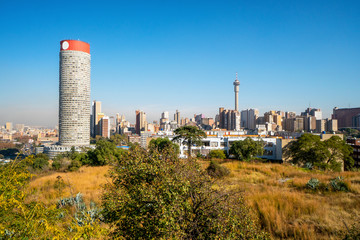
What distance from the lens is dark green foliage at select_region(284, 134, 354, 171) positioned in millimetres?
29266

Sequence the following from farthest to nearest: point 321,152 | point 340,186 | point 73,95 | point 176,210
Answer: point 73,95 < point 321,152 < point 340,186 < point 176,210

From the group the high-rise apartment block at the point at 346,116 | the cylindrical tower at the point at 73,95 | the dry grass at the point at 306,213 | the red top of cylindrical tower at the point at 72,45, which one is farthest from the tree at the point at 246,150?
the high-rise apartment block at the point at 346,116

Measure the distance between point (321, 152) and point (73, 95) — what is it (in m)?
95.6

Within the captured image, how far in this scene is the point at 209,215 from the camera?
14.7ft

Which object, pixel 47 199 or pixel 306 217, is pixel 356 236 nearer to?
pixel 306 217

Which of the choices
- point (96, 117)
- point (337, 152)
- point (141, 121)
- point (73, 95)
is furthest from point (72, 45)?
point (337, 152)

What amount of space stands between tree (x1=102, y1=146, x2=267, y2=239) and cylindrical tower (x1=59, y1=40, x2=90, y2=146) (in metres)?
104

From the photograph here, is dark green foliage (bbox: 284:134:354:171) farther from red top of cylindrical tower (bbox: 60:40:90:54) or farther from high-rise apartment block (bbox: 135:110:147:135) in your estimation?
high-rise apartment block (bbox: 135:110:147:135)

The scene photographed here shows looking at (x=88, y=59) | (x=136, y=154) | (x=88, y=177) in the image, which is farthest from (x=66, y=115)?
(x=136, y=154)

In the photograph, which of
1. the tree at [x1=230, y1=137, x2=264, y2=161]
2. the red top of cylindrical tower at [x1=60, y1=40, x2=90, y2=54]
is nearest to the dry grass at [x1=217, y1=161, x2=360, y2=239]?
the tree at [x1=230, y1=137, x2=264, y2=161]

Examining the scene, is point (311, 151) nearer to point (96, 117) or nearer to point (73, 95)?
point (73, 95)

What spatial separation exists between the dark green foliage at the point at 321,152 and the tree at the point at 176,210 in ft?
90.9

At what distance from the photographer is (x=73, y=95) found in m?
100

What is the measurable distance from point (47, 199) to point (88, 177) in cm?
525
